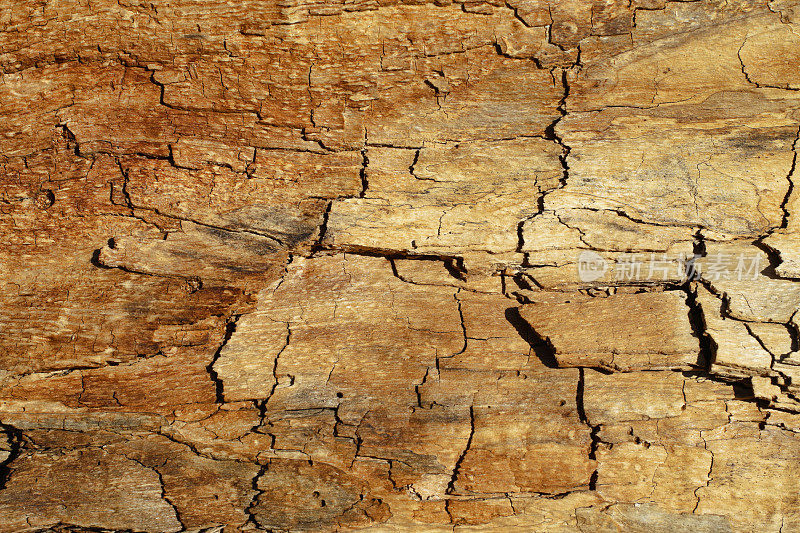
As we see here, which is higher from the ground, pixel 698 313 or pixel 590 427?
pixel 698 313

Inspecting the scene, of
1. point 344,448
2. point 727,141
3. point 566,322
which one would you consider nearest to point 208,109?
point 344,448

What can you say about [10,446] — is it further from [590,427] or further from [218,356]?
[590,427]

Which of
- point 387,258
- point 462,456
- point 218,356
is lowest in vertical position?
point 462,456

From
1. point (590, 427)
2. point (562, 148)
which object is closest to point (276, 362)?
point (590, 427)

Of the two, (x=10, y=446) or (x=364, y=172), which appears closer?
(x=10, y=446)

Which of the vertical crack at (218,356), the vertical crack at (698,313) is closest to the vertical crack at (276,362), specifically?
the vertical crack at (218,356)

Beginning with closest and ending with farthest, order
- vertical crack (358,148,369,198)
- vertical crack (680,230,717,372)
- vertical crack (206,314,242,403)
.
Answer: vertical crack (680,230,717,372) < vertical crack (206,314,242,403) < vertical crack (358,148,369,198)

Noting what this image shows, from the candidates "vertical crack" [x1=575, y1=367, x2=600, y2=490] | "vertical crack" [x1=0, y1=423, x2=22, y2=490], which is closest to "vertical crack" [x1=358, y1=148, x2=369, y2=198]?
"vertical crack" [x1=575, y1=367, x2=600, y2=490]

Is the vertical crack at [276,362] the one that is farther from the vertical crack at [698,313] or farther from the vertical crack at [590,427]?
the vertical crack at [698,313]

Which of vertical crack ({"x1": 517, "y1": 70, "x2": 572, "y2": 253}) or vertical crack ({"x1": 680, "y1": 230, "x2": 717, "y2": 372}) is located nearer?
vertical crack ({"x1": 680, "y1": 230, "x2": 717, "y2": 372})

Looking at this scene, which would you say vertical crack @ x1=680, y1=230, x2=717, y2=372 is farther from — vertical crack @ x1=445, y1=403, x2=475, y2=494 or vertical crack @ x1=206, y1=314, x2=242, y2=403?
vertical crack @ x1=206, y1=314, x2=242, y2=403

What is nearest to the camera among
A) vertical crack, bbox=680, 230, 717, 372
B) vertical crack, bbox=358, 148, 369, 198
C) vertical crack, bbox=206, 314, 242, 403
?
vertical crack, bbox=680, 230, 717, 372
